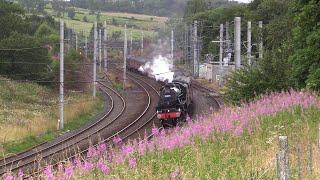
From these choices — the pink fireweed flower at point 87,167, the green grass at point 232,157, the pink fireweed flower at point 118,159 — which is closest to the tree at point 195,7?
the green grass at point 232,157

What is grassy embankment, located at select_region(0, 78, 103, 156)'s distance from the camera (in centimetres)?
2997

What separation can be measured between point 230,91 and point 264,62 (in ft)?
7.44

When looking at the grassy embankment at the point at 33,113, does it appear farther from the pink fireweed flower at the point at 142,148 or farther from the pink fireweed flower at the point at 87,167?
the pink fireweed flower at the point at 87,167

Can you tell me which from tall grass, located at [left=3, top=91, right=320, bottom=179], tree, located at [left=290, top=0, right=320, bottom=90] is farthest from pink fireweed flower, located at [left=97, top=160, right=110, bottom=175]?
tree, located at [left=290, top=0, right=320, bottom=90]

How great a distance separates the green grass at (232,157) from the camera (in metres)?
6.21

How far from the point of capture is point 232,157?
738 centimetres

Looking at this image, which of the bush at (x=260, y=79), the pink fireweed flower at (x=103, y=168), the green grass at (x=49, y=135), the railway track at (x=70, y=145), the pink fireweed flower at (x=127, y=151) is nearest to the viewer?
the pink fireweed flower at (x=103, y=168)

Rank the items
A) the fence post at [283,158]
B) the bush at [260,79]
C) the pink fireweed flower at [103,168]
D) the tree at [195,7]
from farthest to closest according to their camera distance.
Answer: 1. the tree at [195,7]
2. the bush at [260,79]
3. the pink fireweed flower at [103,168]
4. the fence post at [283,158]

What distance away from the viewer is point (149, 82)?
60875 mm

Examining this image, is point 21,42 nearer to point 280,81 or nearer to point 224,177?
point 280,81

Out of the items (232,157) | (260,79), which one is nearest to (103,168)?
(232,157)

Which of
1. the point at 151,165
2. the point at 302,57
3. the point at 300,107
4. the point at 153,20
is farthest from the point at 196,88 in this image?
the point at 153,20

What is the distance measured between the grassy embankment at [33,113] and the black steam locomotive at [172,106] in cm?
666

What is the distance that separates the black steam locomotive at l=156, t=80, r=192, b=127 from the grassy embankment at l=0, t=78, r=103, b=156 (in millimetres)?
6661
